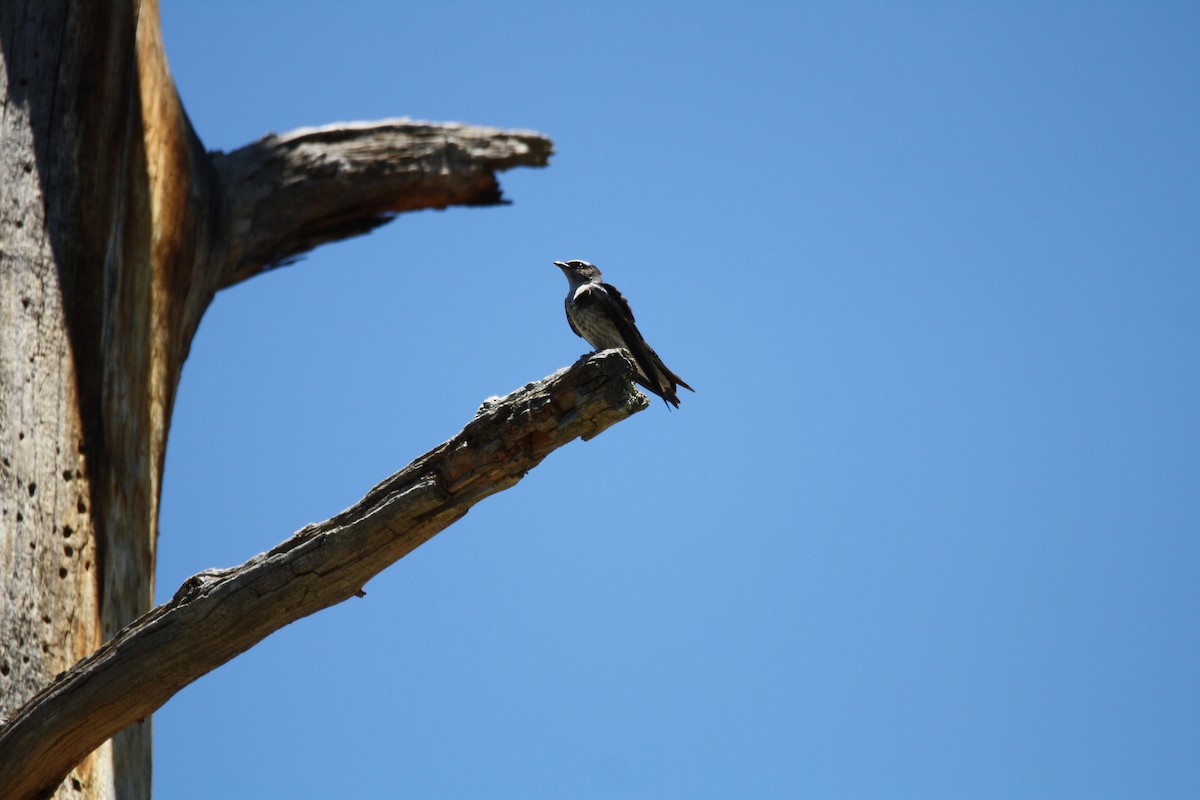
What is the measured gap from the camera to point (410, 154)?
7719 millimetres

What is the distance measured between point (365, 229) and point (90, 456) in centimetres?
295

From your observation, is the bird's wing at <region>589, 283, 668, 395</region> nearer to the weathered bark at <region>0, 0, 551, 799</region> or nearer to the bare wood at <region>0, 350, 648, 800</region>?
the bare wood at <region>0, 350, 648, 800</region>

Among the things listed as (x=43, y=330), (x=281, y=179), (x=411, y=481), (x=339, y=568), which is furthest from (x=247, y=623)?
(x=281, y=179)

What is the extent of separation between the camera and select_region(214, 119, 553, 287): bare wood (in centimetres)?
737

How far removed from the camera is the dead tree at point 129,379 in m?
4.02

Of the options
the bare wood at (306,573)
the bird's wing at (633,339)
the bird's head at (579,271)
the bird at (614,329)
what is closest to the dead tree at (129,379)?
the bare wood at (306,573)

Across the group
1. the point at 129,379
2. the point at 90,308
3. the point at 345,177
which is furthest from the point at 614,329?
the point at 90,308

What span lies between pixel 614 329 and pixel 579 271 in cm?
147

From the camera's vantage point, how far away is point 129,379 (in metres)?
5.91

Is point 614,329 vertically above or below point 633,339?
above

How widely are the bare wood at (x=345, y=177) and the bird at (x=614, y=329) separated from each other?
1197 mm

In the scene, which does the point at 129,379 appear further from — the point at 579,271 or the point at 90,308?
Answer: the point at 579,271

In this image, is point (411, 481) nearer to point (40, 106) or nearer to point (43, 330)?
point (43, 330)

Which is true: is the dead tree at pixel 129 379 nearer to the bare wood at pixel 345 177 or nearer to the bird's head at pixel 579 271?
the bare wood at pixel 345 177
